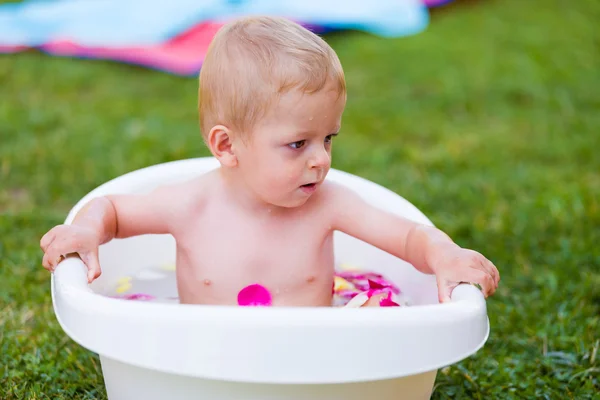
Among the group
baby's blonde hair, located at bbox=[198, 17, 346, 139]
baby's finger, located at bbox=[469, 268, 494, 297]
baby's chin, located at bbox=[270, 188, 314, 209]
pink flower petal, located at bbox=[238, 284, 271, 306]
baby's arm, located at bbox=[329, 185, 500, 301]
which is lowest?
pink flower petal, located at bbox=[238, 284, 271, 306]

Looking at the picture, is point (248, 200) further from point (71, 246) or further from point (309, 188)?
point (71, 246)

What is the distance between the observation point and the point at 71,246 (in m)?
1.91

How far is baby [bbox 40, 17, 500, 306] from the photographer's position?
1.95 metres

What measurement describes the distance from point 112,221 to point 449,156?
234 centimetres

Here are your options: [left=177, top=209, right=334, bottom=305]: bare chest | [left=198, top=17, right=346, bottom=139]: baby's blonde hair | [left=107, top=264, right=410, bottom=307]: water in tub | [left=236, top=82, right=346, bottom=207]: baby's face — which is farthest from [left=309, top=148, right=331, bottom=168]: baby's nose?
[left=107, top=264, right=410, bottom=307]: water in tub

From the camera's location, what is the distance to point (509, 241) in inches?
130

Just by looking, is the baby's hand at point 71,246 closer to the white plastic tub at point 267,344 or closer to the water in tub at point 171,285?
the white plastic tub at point 267,344

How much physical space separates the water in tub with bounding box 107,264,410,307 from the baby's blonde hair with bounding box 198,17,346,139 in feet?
2.03

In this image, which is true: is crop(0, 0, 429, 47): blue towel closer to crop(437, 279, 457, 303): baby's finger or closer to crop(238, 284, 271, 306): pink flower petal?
crop(238, 284, 271, 306): pink flower petal

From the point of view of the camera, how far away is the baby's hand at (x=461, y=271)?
1881 millimetres

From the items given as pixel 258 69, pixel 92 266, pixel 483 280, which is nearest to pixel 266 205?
pixel 258 69

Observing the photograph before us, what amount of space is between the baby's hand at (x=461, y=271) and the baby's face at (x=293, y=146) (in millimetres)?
337

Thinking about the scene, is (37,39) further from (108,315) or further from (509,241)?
(108,315)

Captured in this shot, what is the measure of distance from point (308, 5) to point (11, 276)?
4.07 meters
